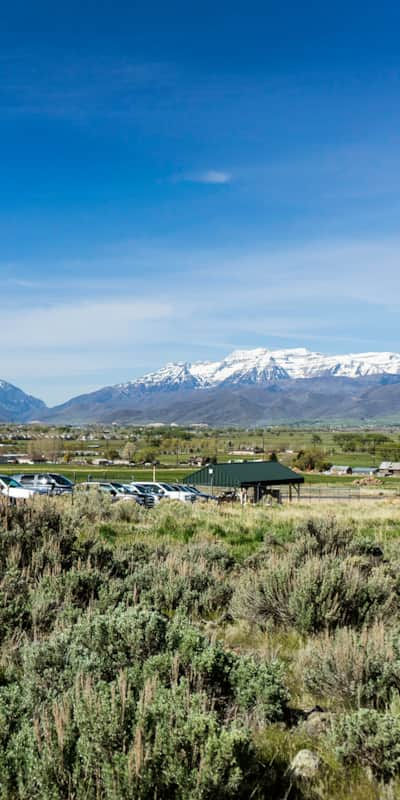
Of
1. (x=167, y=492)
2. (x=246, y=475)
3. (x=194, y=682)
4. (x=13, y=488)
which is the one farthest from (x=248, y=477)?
(x=194, y=682)

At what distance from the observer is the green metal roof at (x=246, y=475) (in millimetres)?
45531

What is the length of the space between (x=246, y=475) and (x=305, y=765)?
135 feet

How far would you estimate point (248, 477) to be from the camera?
4566cm

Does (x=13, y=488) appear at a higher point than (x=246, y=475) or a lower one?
lower

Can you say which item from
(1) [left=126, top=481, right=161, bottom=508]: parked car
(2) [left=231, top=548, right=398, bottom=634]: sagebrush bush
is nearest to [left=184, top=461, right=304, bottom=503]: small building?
(1) [left=126, top=481, right=161, bottom=508]: parked car

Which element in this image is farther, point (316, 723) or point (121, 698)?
point (316, 723)

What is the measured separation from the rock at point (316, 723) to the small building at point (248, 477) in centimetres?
3951

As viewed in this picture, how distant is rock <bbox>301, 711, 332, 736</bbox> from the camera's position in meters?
5.34

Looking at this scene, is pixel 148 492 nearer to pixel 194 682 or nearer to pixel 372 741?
pixel 194 682

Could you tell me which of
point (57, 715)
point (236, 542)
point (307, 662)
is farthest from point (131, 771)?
point (236, 542)

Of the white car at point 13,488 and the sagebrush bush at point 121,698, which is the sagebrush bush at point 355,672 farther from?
the white car at point 13,488

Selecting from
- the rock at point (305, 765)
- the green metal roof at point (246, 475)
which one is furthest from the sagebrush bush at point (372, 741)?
the green metal roof at point (246, 475)

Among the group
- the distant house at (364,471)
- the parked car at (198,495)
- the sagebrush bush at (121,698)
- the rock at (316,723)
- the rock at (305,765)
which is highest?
the sagebrush bush at (121,698)

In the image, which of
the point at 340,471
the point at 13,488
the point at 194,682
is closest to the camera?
the point at 194,682
